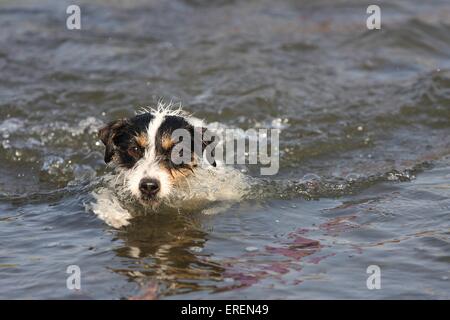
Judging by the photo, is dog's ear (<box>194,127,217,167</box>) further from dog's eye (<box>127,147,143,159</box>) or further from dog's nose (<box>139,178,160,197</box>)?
dog's nose (<box>139,178,160,197</box>)

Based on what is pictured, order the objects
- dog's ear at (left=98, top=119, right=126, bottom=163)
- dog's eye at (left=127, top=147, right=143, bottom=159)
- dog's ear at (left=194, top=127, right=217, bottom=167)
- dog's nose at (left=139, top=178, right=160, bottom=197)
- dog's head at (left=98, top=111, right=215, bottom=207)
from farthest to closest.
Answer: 1. dog's ear at (left=194, top=127, right=217, bottom=167)
2. dog's ear at (left=98, top=119, right=126, bottom=163)
3. dog's eye at (left=127, top=147, right=143, bottom=159)
4. dog's head at (left=98, top=111, right=215, bottom=207)
5. dog's nose at (left=139, top=178, right=160, bottom=197)

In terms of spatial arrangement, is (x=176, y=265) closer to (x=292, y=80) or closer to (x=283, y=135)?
(x=283, y=135)

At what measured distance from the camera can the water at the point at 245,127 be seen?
645 centimetres

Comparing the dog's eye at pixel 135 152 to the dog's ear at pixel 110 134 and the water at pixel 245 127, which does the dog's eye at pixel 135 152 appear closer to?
the dog's ear at pixel 110 134

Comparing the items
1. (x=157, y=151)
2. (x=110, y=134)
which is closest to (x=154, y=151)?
(x=157, y=151)

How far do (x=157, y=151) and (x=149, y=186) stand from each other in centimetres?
37

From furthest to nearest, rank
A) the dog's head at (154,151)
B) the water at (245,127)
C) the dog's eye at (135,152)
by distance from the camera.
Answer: the dog's eye at (135,152) < the dog's head at (154,151) < the water at (245,127)

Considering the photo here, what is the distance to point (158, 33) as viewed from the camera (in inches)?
551

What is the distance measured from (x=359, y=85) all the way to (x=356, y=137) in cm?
182

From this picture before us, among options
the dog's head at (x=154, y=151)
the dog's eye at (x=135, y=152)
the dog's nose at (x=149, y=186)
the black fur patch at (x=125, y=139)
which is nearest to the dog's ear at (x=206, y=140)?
the dog's head at (x=154, y=151)

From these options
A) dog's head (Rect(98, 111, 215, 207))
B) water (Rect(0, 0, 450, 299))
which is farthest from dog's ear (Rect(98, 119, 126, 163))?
water (Rect(0, 0, 450, 299))

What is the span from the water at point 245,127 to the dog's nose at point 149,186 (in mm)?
418

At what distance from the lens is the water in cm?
645
